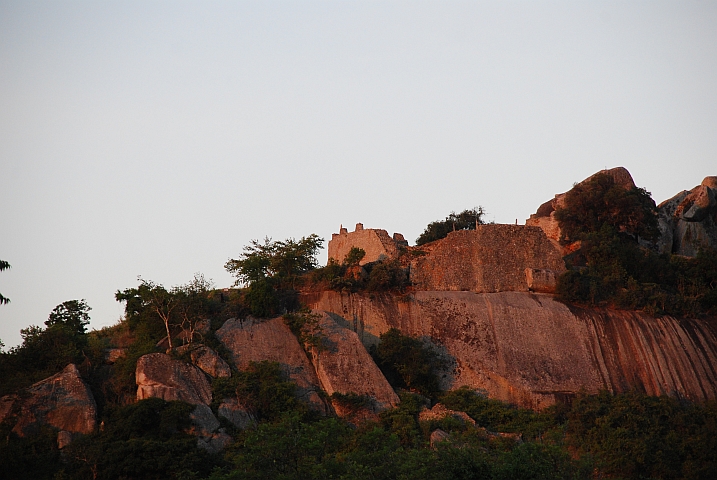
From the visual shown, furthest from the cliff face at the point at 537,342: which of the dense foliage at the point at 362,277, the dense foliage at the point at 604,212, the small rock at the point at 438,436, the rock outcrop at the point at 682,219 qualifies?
the rock outcrop at the point at 682,219

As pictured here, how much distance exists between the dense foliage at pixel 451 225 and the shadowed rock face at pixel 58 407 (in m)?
22.1

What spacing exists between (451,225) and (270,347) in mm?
17736

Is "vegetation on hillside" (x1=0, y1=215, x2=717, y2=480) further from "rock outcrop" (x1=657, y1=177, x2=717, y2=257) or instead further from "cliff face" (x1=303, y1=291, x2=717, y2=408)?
"rock outcrop" (x1=657, y1=177, x2=717, y2=257)

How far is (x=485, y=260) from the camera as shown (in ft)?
138

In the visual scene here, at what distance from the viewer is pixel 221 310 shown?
38.5 metres

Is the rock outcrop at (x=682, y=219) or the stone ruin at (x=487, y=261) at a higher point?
the rock outcrop at (x=682, y=219)

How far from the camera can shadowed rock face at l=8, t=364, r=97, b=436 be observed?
31.9m

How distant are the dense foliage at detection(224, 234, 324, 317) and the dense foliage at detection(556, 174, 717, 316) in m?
10.7

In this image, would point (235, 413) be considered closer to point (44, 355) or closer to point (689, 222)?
point (44, 355)

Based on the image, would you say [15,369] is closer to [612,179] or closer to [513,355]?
[513,355]

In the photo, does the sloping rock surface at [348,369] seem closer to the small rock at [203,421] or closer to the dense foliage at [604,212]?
the small rock at [203,421]

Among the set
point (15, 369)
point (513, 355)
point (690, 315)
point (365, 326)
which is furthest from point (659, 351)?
point (15, 369)

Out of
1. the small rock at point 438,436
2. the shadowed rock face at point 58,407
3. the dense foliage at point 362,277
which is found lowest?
the small rock at point 438,436

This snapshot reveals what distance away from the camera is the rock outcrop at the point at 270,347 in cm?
3591
